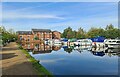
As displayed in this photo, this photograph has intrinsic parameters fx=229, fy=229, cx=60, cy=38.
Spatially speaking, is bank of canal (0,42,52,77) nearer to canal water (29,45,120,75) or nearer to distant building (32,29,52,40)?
canal water (29,45,120,75)

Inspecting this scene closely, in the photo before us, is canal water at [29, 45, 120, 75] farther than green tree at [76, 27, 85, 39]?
No

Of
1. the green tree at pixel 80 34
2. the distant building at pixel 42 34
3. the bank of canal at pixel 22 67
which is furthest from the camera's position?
the distant building at pixel 42 34

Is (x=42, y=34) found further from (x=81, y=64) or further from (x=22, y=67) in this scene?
(x=22, y=67)

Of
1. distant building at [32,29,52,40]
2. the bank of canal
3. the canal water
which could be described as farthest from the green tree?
the bank of canal

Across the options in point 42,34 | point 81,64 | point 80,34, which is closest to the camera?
point 81,64

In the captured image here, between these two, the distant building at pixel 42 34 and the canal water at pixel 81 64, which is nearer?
the canal water at pixel 81 64

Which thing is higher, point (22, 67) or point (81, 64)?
point (22, 67)

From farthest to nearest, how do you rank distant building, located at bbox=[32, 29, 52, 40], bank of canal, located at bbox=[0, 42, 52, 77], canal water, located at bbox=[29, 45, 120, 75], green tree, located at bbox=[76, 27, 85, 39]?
distant building, located at bbox=[32, 29, 52, 40] → green tree, located at bbox=[76, 27, 85, 39] → canal water, located at bbox=[29, 45, 120, 75] → bank of canal, located at bbox=[0, 42, 52, 77]

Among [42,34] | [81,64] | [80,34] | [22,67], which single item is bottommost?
[81,64]

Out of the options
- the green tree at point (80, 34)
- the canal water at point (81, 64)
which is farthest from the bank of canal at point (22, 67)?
the green tree at point (80, 34)

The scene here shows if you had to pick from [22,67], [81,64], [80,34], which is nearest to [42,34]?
[80,34]

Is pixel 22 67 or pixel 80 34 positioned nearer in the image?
pixel 22 67

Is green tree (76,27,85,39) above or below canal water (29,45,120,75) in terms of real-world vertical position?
above

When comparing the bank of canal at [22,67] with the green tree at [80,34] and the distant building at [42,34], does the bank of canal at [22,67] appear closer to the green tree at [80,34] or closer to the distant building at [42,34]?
the green tree at [80,34]
